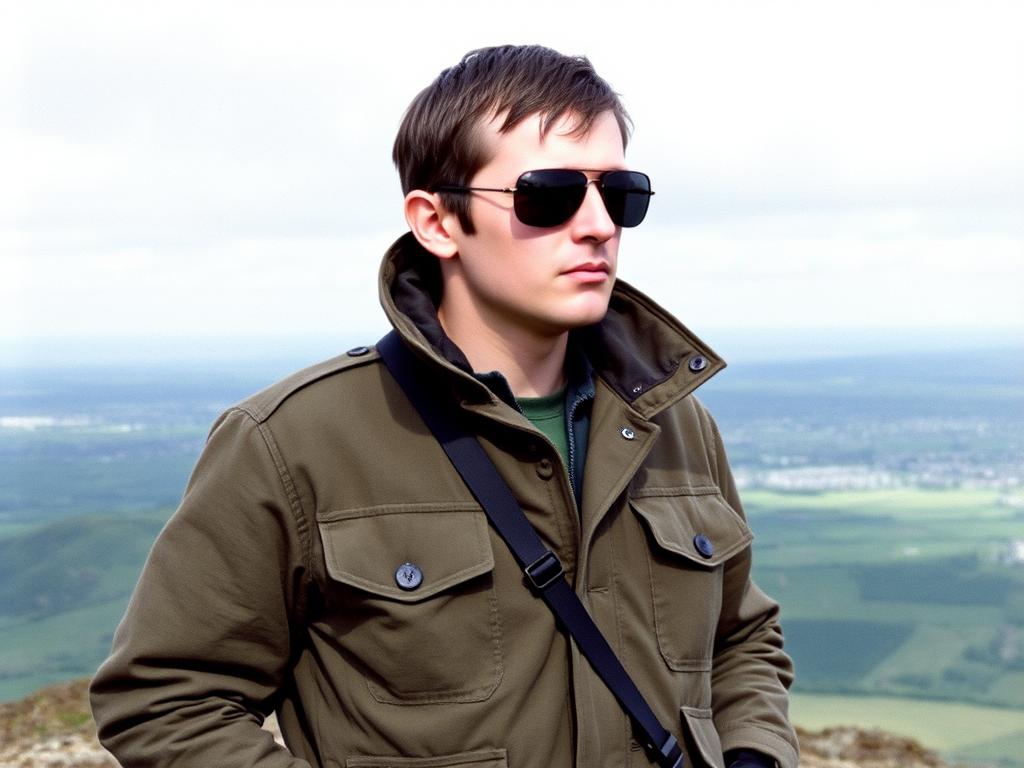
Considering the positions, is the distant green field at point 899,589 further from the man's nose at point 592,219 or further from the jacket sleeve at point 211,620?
the jacket sleeve at point 211,620

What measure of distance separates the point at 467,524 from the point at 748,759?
85 centimetres

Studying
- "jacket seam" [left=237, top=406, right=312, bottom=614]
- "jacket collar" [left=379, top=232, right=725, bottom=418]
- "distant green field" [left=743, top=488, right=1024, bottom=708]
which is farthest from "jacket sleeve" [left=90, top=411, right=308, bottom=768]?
"distant green field" [left=743, top=488, right=1024, bottom=708]

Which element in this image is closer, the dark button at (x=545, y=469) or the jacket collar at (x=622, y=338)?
the dark button at (x=545, y=469)

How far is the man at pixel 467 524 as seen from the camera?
2012 mm

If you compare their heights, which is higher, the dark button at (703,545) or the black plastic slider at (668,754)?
the dark button at (703,545)

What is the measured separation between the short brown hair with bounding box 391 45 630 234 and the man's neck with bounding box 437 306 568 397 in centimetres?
22

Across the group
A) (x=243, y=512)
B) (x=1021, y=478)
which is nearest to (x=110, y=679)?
(x=243, y=512)

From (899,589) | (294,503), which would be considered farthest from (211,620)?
(899,589)

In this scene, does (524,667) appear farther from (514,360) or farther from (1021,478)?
(1021,478)

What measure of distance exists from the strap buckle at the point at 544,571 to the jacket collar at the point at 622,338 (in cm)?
40

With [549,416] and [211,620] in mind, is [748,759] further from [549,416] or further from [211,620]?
[211,620]

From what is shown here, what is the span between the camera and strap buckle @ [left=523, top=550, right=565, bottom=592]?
2.07m

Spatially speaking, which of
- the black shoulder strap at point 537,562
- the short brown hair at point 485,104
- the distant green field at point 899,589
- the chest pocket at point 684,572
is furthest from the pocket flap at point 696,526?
the distant green field at point 899,589

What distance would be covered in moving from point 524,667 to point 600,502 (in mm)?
347
